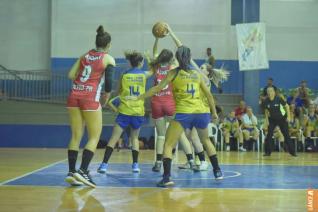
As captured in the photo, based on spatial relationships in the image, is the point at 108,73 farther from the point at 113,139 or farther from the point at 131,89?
the point at 113,139

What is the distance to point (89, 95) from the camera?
640cm

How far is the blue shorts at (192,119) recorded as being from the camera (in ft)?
21.5

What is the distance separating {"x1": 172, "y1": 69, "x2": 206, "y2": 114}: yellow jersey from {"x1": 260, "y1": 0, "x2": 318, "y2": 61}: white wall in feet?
47.8

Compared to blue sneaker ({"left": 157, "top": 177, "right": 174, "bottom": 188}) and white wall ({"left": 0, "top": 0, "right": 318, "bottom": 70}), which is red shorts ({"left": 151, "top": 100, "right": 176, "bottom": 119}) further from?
white wall ({"left": 0, "top": 0, "right": 318, "bottom": 70})

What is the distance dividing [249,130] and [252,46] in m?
2.97

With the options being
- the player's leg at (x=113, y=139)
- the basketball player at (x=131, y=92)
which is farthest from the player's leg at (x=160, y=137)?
the player's leg at (x=113, y=139)

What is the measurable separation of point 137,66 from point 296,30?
14.1 metres

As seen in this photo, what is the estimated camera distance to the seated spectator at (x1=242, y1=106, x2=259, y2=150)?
1605 cm

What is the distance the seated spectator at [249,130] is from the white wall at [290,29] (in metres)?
5.06

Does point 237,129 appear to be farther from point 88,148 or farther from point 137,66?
point 88,148

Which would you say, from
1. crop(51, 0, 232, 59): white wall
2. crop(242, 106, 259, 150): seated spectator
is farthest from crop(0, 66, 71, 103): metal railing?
crop(242, 106, 259, 150): seated spectator

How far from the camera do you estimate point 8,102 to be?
18.0m

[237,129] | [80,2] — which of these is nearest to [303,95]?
[237,129]

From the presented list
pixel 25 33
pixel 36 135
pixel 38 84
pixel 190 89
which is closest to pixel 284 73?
pixel 38 84
